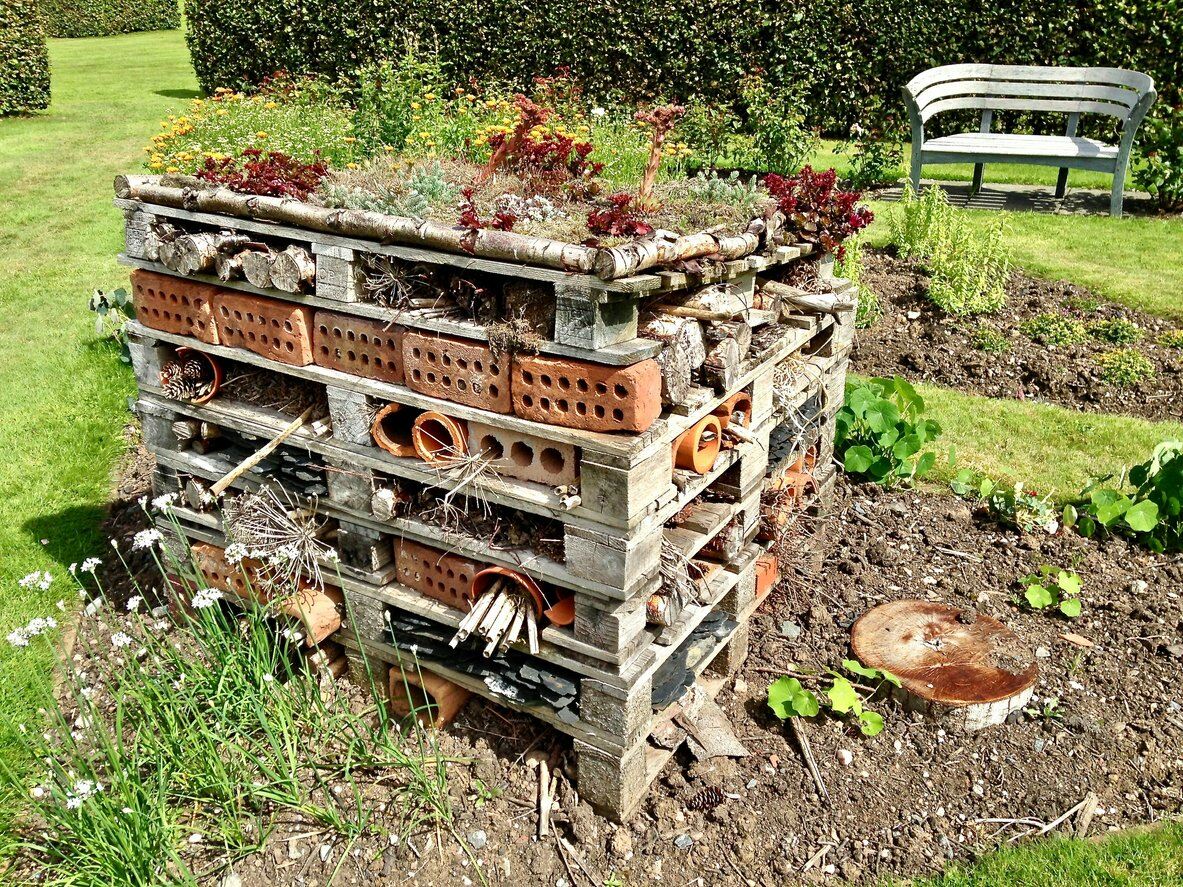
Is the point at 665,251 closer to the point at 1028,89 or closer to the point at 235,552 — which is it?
the point at 235,552

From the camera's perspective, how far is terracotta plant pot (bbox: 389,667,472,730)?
3.71m

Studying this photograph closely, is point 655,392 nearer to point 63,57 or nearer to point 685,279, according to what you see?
point 685,279

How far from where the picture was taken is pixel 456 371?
3.19 m

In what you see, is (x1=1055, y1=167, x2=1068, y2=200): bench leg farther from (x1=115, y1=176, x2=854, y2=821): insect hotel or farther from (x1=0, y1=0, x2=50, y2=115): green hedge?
(x1=0, y1=0, x2=50, y2=115): green hedge

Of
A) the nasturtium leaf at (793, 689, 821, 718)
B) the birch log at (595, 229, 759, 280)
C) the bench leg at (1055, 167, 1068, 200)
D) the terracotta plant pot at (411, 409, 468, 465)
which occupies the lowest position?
the nasturtium leaf at (793, 689, 821, 718)

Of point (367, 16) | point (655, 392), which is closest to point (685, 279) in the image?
point (655, 392)

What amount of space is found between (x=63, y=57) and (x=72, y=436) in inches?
892

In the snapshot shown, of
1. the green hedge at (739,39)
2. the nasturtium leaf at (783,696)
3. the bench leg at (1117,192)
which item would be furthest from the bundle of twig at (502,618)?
the green hedge at (739,39)

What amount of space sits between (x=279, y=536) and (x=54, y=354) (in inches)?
183

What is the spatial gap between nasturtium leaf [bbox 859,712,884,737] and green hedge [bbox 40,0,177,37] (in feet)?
107

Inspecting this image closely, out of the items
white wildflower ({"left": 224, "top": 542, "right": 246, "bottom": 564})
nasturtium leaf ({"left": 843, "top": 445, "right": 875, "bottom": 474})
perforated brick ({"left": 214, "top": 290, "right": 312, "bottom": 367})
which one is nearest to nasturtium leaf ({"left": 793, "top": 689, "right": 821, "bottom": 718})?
nasturtium leaf ({"left": 843, "top": 445, "right": 875, "bottom": 474})

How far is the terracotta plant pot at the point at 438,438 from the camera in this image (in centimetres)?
329

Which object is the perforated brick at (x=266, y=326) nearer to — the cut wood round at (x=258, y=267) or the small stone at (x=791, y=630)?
the cut wood round at (x=258, y=267)

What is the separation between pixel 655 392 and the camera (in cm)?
299
